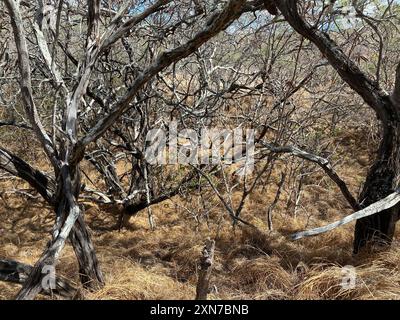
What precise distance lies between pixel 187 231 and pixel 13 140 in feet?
11.9

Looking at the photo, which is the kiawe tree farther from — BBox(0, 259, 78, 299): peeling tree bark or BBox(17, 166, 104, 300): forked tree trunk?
BBox(0, 259, 78, 299): peeling tree bark

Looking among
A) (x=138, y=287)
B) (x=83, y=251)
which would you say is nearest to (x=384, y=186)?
(x=138, y=287)

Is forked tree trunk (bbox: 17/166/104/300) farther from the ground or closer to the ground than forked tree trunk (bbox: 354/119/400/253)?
closer to the ground

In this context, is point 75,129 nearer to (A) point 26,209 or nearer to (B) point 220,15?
(B) point 220,15

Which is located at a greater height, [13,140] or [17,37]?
[13,140]

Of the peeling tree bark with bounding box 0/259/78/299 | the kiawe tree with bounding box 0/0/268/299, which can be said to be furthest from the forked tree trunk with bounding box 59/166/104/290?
the peeling tree bark with bounding box 0/259/78/299

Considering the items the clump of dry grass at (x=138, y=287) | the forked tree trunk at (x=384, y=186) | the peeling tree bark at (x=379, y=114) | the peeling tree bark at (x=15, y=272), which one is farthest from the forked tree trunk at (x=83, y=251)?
the forked tree trunk at (x=384, y=186)

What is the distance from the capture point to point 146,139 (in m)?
4.86

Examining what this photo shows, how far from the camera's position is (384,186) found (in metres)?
3.22
